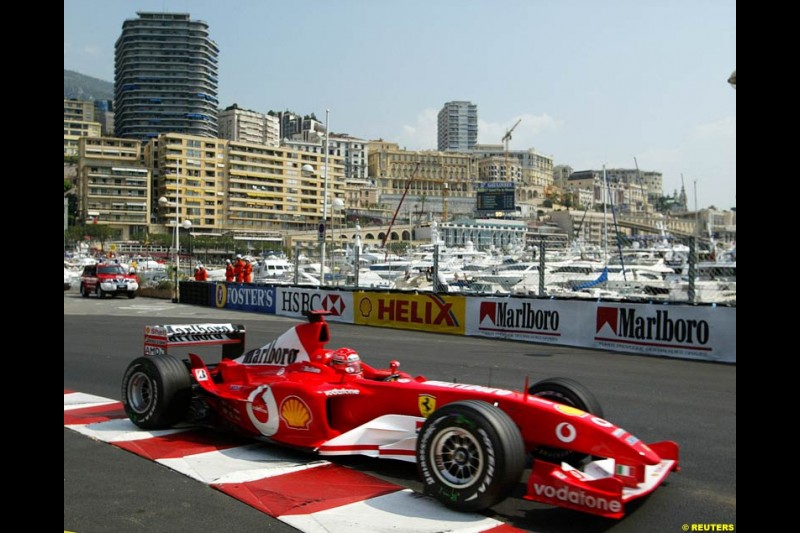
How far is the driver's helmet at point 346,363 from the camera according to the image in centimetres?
670

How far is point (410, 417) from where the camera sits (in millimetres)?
5938

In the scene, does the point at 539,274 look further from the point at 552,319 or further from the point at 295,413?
the point at 295,413

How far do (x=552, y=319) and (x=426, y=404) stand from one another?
10.8m

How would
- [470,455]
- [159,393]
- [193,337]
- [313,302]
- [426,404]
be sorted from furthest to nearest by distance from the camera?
1. [313,302]
2. [193,337]
3. [159,393]
4. [426,404]
5. [470,455]

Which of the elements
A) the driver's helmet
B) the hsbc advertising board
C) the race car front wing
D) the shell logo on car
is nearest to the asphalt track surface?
the race car front wing

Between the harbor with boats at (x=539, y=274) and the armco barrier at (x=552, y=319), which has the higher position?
the harbor with boats at (x=539, y=274)

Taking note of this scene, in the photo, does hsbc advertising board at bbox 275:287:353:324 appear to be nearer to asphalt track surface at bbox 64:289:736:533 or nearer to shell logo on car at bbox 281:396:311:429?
asphalt track surface at bbox 64:289:736:533

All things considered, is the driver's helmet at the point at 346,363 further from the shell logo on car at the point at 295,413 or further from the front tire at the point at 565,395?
the front tire at the point at 565,395

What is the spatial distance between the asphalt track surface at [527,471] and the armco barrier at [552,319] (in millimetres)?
541

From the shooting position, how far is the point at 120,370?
465 inches

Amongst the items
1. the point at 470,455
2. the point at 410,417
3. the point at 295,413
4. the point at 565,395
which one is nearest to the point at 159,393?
the point at 295,413

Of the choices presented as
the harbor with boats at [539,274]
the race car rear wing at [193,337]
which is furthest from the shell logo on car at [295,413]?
the harbor with boats at [539,274]
